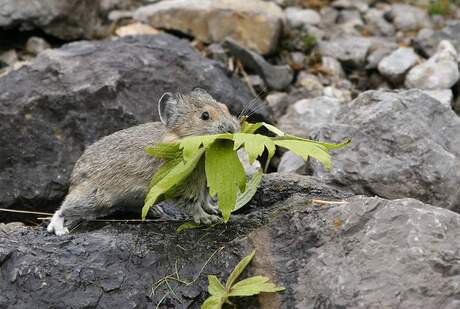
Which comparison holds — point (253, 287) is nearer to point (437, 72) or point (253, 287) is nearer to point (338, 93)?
point (338, 93)

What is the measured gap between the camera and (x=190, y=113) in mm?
7410

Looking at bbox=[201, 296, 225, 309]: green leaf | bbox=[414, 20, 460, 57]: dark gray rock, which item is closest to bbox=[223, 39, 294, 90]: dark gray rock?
bbox=[414, 20, 460, 57]: dark gray rock

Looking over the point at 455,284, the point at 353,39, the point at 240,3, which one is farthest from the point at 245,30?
the point at 455,284

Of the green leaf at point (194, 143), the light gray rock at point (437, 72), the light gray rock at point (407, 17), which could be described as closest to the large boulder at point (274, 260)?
the green leaf at point (194, 143)

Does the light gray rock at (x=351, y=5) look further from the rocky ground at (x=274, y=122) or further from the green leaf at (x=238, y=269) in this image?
the green leaf at (x=238, y=269)

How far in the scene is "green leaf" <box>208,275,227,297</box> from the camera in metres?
5.89

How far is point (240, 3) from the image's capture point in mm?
14078

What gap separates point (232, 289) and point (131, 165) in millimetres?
2013

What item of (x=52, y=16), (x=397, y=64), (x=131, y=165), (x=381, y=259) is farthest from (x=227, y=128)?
(x=52, y=16)

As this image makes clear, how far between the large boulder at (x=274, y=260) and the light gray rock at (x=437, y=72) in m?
6.42

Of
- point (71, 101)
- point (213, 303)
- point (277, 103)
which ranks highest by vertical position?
point (213, 303)

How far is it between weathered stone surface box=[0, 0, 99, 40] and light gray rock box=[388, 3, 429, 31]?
228 inches

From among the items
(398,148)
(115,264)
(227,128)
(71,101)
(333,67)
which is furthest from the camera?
(333,67)

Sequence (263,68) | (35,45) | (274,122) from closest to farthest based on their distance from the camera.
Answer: (274,122), (263,68), (35,45)
